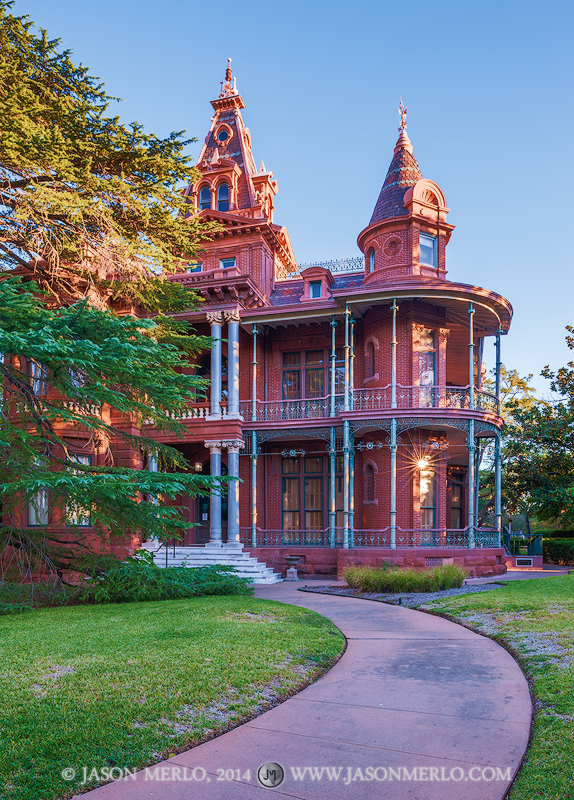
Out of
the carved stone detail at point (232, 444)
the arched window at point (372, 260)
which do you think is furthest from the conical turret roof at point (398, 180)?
the carved stone detail at point (232, 444)

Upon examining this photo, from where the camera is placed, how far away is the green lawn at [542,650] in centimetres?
412

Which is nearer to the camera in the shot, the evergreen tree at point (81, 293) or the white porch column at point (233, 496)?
the evergreen tree at point (81, 293)

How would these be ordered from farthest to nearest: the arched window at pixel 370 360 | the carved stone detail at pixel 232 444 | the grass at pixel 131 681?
the arched window at pixel 370 360, the carved stone detail at pixel 232 444, the grass at pixel 131 681

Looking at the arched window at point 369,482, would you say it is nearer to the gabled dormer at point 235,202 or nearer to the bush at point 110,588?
the gabled dormer at point 235,202

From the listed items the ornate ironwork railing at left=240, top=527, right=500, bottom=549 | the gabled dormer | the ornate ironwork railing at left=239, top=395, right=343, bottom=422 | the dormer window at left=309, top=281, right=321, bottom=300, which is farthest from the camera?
the gabled dormer

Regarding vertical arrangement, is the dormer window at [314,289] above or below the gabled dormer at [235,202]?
below

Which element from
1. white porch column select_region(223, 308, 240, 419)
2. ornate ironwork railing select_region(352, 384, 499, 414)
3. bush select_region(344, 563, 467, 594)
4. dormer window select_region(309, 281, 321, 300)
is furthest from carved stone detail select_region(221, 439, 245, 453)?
bush select_region(344, 563, 467, 594)

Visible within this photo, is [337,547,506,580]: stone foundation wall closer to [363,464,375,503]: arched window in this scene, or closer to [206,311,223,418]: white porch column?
[363,464,375,503]: arched window

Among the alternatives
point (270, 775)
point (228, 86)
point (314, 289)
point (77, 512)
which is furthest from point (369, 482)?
point (228, 86)

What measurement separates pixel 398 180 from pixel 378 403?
29.6 ft

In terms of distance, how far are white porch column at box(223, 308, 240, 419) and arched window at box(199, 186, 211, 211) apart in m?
7.36

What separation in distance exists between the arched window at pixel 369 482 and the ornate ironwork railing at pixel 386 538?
1269 mm

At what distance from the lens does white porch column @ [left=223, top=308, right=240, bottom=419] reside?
21.3m

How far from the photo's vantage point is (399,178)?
23031 millimetres
